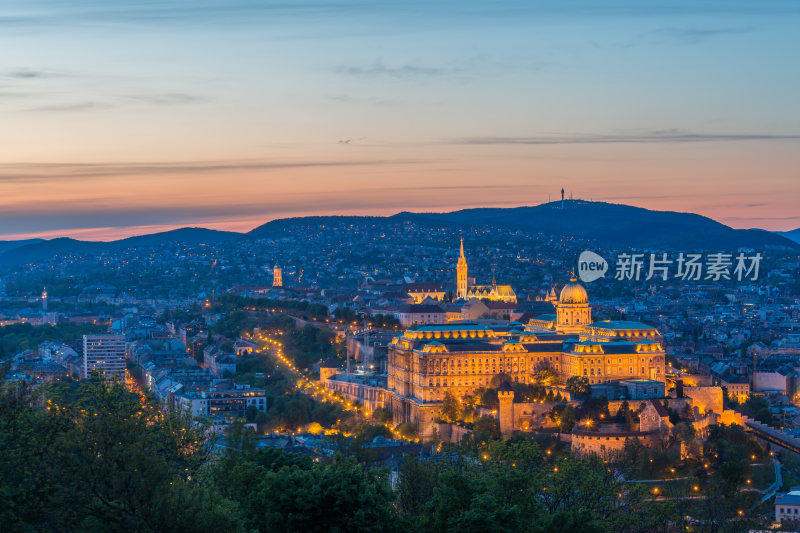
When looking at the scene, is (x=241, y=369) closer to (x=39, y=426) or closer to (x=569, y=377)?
(x=569, y=377)

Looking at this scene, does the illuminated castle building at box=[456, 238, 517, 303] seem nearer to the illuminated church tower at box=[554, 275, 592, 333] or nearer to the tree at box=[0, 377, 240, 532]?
the illuminated church tower at box=[554, 275, 592, 333]

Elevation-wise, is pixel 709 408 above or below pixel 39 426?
below

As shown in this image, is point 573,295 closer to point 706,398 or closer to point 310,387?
point 706,398

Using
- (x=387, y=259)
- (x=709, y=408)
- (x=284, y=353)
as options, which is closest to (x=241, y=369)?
(x=284, y=353)

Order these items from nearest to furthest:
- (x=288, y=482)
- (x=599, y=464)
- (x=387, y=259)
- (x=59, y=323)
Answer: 1. (x=288, y=482)
2. (x=599, y=464)
3. (x=59, y=323)
4. (x=387, y=259)

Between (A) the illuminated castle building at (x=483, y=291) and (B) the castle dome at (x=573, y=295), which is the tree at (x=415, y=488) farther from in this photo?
(A) the illuminated castle building at (x=483, y=291)

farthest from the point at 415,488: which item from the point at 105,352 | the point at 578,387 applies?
the point at 105,352

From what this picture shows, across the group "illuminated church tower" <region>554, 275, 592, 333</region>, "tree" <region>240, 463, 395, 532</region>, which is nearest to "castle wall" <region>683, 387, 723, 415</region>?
"illuminated church tower" <region>554, 275, 592, 333</region>
